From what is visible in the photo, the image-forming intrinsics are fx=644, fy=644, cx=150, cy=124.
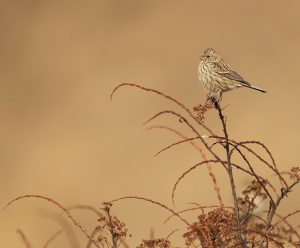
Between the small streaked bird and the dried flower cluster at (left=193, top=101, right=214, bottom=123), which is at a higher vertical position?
the small streaked bird

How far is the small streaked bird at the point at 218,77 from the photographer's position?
823 cm

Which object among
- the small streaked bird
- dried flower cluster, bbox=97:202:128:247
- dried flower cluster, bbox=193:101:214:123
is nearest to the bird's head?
the small streaked bird

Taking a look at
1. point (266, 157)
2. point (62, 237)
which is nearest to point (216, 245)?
point (62, 237)

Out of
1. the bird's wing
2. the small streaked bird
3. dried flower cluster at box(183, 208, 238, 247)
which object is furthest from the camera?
the bird's wing

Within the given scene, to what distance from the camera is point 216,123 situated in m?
28.1

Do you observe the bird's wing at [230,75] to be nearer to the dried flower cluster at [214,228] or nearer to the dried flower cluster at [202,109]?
the dried flower cluster at [202,109]

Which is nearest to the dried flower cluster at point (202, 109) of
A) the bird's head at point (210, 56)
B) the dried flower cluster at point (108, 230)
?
the dried flower cluster at point (108, 230)

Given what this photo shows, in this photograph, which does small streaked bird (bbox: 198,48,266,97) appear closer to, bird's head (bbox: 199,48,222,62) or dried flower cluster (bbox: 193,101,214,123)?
bird's head (bbox: 199,48,222,62)

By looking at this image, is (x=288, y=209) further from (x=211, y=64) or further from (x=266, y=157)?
(x=211, y=64)

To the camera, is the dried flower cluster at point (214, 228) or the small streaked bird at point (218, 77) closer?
the dried flower cluster at point (214, 228)

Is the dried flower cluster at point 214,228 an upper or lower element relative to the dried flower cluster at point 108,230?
lower

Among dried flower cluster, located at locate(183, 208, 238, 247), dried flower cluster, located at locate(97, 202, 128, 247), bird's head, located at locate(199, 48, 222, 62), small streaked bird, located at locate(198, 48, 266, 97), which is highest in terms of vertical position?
bird's head, located at locate(199, 48, 222, 62)

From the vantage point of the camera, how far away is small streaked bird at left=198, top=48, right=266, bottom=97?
27.0 ft

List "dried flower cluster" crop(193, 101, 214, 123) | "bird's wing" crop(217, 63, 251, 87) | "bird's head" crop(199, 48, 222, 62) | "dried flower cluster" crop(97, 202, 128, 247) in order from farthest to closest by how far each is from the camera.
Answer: "bird's head" crop(199, 48, 222, 62)
"bird's wing" crop(217, 63, 251, 87)
"dried flower cluster" crop(193, 101, 214, 123)
"dried flower cluster" crop(97, 202, 128, 247)
